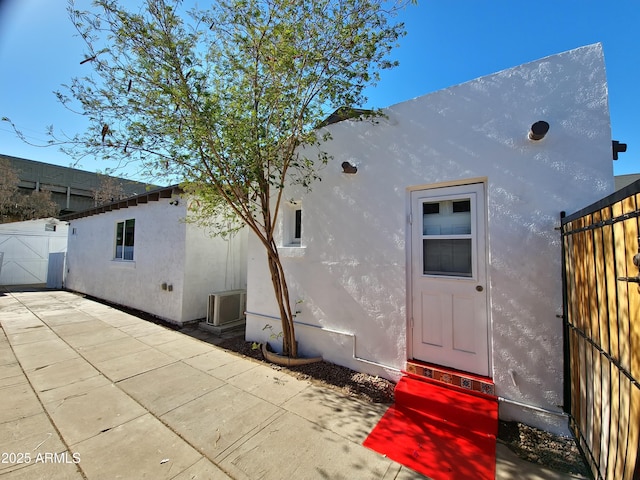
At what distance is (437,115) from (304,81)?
1.76 metres

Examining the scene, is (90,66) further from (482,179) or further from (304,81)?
(482,179)

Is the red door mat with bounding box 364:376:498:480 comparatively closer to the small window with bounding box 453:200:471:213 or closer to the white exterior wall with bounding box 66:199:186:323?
the small window with bounding box 453:200:471:213

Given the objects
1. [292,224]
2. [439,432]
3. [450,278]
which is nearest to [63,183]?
[292,224]

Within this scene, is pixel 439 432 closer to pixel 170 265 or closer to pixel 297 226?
pixel 297 226

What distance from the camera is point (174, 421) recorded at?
8.94 ft

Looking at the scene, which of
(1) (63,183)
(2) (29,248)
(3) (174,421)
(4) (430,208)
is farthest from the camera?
(1) (63,183)

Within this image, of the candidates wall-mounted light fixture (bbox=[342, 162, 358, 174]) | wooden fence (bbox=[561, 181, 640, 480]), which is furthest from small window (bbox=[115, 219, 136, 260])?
wooden fence (bbox=[561, 181, 640, 480])

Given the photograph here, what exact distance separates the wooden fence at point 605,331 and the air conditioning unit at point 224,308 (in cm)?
578

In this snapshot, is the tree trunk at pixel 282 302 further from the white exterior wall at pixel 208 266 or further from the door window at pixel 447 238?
the white exterior wall at pixel 208 266

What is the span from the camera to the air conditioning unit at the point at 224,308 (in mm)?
5973

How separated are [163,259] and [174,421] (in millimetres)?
5330

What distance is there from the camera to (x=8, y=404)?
2979 mm

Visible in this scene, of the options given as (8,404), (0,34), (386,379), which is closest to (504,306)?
(386,379)

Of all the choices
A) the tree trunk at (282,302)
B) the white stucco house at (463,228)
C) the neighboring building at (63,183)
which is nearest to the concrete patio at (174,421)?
the tree trunk at (282,302)
